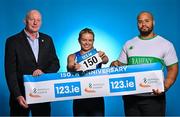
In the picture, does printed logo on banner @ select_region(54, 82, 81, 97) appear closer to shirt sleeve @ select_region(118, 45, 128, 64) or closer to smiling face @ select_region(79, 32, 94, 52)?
smiling face @ select_region(79, 32, 94, 52)

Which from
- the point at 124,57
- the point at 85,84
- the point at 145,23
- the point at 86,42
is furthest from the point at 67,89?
the point at 145,23

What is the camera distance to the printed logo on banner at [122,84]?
2684 millimetres

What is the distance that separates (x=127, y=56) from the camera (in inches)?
108

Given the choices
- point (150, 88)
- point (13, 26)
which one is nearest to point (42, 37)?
point (150, 88)

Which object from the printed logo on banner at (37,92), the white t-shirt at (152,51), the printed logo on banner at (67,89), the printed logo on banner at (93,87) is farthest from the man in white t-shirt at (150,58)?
the printed logo on banner at (37,92)

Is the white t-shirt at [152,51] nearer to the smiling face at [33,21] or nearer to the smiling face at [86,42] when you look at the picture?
the smiling face at [86,42]

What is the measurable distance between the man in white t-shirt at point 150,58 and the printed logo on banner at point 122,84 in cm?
8

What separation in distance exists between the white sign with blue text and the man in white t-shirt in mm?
95

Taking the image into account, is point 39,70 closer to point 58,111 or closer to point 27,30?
A: point 27,30

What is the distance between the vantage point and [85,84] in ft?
8.92

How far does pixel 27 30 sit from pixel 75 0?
1387 millimetres

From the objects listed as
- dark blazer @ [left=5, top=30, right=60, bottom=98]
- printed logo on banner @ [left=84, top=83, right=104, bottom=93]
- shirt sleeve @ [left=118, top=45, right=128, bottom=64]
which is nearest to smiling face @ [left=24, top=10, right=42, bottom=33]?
dark blazer @ [left=5, top=30, right=60, bottom=98]

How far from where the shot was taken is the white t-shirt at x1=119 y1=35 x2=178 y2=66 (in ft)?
8.43

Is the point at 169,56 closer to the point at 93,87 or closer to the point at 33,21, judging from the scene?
the point at 93,87
